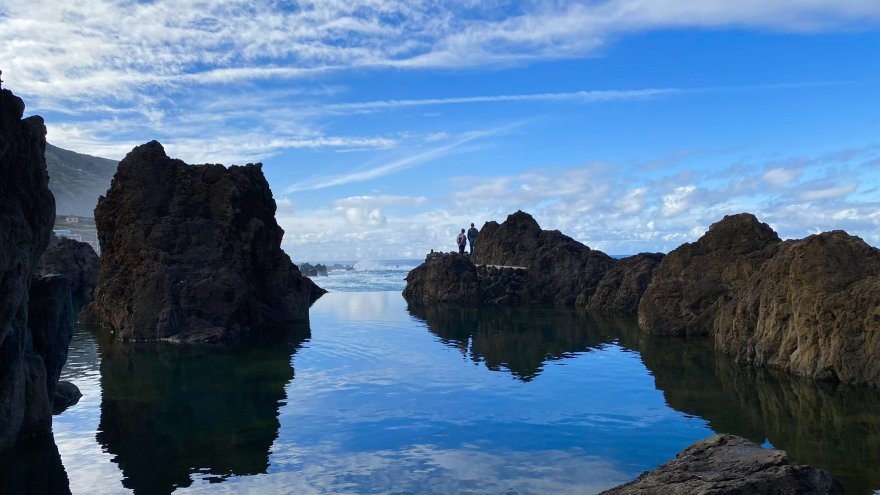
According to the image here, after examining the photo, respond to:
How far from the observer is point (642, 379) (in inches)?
984

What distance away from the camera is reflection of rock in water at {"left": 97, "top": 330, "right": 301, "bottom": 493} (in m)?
15.2

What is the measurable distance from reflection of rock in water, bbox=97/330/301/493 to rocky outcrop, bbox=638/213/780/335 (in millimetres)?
19107

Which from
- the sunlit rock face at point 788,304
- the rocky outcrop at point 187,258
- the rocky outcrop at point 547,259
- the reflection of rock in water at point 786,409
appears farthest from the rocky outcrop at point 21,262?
the rocky outcrop at point 547,259

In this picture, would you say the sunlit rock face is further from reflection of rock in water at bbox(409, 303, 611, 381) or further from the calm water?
reflection of rock in water at bbox(409, 303, 611, 381)

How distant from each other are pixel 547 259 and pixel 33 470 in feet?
170

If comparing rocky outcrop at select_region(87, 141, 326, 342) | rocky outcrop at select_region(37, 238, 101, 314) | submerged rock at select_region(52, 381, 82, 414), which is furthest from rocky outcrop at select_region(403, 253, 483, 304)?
submerged rock at select_region(52, 381, 82, 414)

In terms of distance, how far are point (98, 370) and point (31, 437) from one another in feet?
35.2

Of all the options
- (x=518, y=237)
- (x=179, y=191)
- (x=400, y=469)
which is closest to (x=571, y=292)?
(x=518, y=237)

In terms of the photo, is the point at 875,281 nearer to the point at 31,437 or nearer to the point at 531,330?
the point at 531,330

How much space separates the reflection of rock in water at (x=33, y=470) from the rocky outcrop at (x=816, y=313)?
22216 millimetres

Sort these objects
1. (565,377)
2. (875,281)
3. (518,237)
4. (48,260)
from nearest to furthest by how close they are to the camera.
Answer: (875,281) → (565,377) → (48,260) → (518,237)

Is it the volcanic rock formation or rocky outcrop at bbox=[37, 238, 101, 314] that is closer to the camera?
rocky outcrop at bbox=[37, 238, 101, 314]

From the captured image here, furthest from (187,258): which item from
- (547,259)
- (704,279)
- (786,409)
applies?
(547,259)

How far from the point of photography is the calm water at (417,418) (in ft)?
47.2
